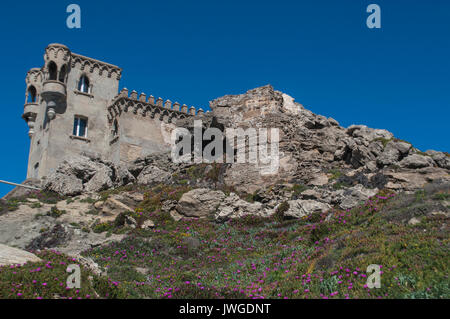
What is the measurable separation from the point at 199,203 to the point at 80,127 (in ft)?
68.5

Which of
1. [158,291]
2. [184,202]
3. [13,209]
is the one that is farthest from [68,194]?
[158,291]

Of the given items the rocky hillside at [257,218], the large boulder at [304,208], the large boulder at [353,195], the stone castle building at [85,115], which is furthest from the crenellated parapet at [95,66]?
the large boulder at [353,195]

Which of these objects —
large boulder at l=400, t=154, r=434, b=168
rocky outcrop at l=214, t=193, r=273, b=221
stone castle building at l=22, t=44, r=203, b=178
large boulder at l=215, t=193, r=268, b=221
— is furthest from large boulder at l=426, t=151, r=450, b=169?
stone castle building at l=22, t=44, r=203, b=178

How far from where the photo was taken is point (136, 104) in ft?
136

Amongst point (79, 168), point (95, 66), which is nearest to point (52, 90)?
point (95, 66)

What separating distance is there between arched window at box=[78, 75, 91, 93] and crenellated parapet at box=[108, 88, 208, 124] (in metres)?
2.76

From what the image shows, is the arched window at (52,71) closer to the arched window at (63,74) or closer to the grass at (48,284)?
the arched window at (63,74)

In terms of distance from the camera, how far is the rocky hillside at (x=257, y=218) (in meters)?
11.2

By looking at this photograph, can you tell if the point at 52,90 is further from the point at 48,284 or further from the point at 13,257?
the point at 48,284

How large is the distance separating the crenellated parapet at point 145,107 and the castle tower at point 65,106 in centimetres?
174

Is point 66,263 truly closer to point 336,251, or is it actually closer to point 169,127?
point 336,251

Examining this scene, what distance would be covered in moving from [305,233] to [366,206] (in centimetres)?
276

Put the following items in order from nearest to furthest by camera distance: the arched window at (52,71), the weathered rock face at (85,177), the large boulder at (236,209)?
the large boulder at (236,209) → the weathered rock face at (85,177) → the arched window at (52,71)

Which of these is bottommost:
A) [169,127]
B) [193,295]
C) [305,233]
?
[193,295]
